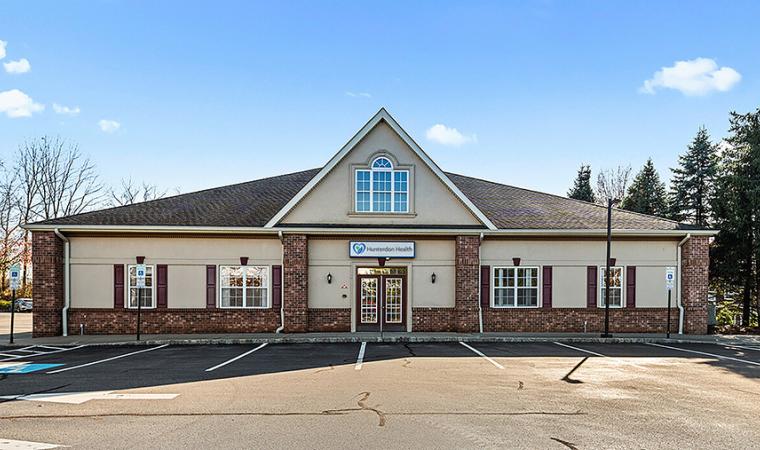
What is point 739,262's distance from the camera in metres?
24.1

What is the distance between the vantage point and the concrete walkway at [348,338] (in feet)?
53.4

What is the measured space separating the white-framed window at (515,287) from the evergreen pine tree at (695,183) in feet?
55.5

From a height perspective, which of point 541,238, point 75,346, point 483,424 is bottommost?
point 75,346

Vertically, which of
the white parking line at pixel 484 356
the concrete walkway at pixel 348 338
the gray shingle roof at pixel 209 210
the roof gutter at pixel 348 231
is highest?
the gray shingle roof at pixel 209 210

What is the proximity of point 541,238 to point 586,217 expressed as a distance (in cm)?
266

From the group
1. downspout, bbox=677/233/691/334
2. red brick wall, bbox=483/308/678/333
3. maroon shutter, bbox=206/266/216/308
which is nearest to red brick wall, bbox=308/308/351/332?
maroon shutter, bbox=206/266/216/308

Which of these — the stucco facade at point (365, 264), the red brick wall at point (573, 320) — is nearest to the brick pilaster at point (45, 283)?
the stucco facade at point (365, 264)

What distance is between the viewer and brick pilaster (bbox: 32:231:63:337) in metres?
17.5

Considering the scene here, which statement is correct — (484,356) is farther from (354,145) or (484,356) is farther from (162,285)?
(162,285)

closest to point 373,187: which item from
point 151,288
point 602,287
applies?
point 151,288

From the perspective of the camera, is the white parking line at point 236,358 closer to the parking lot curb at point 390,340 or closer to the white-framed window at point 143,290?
the parking lot curb at point 390,340

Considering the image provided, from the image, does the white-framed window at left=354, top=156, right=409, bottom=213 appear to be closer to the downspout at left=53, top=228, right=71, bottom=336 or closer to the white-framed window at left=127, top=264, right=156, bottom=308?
the white-framed window at left=127, top=264, right=156, bottom=308

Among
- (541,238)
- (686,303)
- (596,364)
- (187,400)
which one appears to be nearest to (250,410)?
(187,400)

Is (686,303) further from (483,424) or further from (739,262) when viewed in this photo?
(483,424)
